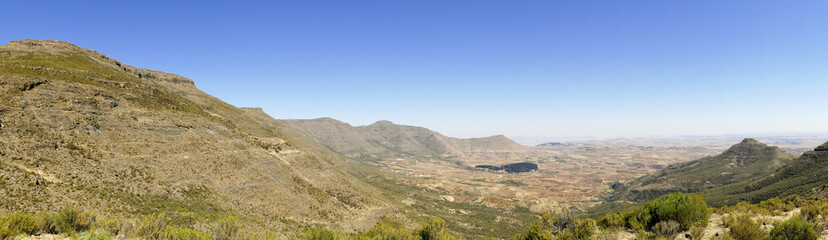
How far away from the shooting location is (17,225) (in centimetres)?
1247

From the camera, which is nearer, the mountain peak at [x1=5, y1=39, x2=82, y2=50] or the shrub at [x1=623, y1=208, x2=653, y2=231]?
the shrub at [x1=623, y1=208, x2=653, y2=231]

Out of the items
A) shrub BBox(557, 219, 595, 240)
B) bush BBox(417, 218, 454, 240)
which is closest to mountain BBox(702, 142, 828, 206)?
shrub BBox(557, 219, 595, 240)

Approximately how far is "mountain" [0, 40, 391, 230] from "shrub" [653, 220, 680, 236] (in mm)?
38148

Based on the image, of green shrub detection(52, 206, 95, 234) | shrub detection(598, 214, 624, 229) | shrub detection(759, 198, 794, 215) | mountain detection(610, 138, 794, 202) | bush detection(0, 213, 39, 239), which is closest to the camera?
bush detection(0, 213, 39, 239)

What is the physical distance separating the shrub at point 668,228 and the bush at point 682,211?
0.63 meters

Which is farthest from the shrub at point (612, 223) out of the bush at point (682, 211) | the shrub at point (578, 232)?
the shrub at point (578, 232)

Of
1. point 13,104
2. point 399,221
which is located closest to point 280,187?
point 399,221

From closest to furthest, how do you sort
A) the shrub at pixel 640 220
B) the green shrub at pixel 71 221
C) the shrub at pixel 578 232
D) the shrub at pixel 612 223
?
the green shrub at pixel 71 221, the shrub at pixel 578 232, the shrub at pixel 640 220, the shrub at pixel 612 223

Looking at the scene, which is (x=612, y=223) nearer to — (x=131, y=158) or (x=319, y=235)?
(x=319, y=235)

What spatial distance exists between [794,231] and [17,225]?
3300 cm

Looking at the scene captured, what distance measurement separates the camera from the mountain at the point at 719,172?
113 metres

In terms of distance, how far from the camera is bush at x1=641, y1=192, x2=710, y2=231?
19.1m

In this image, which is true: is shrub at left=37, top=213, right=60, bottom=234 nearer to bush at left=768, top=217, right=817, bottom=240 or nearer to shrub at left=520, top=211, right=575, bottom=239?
shrub at left=520, top=211, right=575, bottom=239

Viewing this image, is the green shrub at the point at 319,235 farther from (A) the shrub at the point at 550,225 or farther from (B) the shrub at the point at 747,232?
(B) the shrub at the point at 747,232
